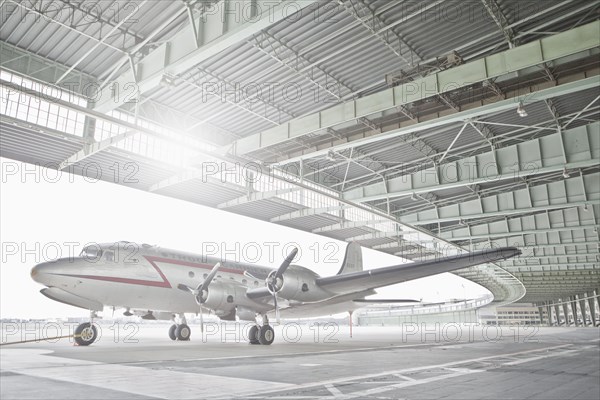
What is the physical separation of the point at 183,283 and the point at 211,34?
1107 centimetres

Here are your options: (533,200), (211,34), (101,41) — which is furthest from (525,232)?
(101,41)

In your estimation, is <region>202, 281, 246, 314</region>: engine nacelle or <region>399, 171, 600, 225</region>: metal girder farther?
<region>399, 171, 600, 225</region>: metal girder

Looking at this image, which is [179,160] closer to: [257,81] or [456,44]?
[257,81]

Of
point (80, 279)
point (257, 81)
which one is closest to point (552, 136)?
point (257, 81)

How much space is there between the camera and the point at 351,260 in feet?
86.9

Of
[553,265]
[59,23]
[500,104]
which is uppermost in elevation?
[59,23]

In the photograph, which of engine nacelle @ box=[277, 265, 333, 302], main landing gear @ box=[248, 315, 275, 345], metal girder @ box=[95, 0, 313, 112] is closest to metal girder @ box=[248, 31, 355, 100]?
metal girder @ box=[95, 0, 313, 112]

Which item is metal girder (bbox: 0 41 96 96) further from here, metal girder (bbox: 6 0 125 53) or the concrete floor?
the concrete floor

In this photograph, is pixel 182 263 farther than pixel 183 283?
Yes

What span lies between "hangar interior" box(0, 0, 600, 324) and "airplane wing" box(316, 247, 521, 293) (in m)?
5.88

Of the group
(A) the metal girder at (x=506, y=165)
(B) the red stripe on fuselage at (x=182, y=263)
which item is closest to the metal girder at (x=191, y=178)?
(B) the red stripe on fuselage at (x=182, y=263)

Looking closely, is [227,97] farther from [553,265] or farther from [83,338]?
[553,265]

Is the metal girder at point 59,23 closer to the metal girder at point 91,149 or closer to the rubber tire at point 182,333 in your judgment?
the metal girder at point 91,149

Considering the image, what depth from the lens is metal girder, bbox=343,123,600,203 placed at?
65.0 ft
